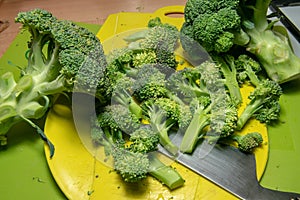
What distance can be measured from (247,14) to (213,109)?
0.42 m

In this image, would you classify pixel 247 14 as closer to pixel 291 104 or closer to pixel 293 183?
pixel 291 104

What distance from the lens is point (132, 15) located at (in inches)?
60.0

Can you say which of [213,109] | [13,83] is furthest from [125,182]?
[13,83]

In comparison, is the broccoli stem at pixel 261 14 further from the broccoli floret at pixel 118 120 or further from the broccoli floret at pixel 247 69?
the broccoli floret at pixel 118 120

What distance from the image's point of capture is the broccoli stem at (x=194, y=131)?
3.36 ft

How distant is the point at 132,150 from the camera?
0.98m

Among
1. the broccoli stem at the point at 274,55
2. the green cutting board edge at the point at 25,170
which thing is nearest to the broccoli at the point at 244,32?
the broccoli stem at the point at 274,55

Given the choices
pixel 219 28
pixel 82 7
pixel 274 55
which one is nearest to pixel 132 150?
pixel 219 28

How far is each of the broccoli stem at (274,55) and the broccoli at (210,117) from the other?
0.71 feet

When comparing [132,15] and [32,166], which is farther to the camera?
[132,15]

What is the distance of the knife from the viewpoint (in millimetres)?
943

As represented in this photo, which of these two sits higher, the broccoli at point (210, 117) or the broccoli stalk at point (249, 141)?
the broccoli at point (210, 117)

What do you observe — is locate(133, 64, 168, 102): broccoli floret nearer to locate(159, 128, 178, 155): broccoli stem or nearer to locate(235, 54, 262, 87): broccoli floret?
locate(159, 128, 178, 155): broccoli stem

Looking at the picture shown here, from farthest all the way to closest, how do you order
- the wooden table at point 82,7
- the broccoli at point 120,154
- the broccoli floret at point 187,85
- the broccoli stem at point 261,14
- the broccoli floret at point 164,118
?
the wooden table at point 82,7
the broccoli stem at point 261,14
the broccoli floret at point 187,85
the broccoli floret at point 164,118
the broccoli at point 120,154
